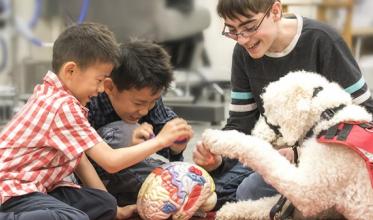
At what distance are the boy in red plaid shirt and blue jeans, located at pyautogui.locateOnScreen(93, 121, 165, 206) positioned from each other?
0.51 ft

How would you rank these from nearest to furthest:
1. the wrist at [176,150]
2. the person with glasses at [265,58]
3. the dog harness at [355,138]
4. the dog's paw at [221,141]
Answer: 1. the dog harness at [355,138]
2. the dog's paw at [221,141]
3. the person with glasses at [265,58]
4. the wrist at [176,150]

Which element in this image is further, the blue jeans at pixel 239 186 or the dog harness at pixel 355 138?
the blue jeans at pixel 239 186

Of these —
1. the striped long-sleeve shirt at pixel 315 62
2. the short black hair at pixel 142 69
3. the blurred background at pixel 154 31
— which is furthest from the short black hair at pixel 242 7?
the blurred background at pixel 154 31

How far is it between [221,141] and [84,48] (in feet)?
1.37

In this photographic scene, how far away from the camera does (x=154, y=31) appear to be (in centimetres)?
323

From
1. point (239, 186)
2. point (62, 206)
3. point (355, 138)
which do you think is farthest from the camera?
point (239, 186)

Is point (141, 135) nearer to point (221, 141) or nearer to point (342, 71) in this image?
point (221, 141)

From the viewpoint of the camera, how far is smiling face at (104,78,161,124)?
154cm

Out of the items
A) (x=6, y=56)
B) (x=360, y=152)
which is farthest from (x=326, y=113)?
(x=6, y=56)

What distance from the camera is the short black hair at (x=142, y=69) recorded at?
1.54 metres

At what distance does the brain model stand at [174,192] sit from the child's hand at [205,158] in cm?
3

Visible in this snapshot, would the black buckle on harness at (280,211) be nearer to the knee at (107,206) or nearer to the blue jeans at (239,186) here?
the blue jeans at (239,186)

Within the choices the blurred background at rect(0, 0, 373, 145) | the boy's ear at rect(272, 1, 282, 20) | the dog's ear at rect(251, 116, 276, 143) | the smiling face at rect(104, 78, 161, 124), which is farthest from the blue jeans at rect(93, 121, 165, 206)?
the blurred background at rect(0, 0, 373, 145)

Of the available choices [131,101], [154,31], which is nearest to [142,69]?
[131,101]
